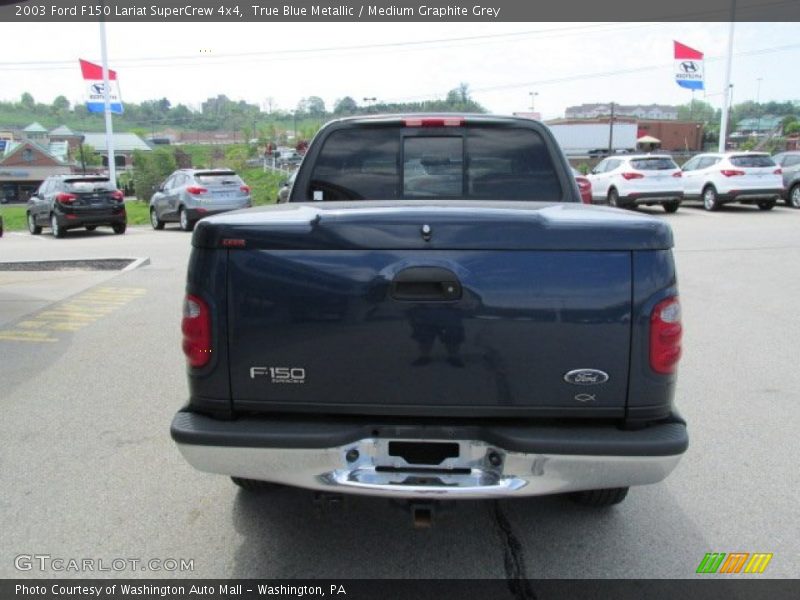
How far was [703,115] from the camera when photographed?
161 meters

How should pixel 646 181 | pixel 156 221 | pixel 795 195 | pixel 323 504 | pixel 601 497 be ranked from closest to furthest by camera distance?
1. pixel 323 504
2. pixel 601 497
3. pixel 646 181
4. pixel 156 221
5. pixel 795 195

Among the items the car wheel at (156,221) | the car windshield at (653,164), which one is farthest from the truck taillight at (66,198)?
the car windshield at (653,164)

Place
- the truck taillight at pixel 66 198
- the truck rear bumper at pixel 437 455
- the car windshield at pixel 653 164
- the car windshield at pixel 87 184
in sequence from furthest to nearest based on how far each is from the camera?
1. the car windshield at pixel 653 164
2. the car windshield at pixel 87 184
3. the truck taillight at pixel 66 198
4. the truck rear bumper at pixel 437 455

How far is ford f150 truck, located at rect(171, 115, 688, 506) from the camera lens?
103 inches

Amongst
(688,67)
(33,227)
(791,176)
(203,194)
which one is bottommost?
(33,227)

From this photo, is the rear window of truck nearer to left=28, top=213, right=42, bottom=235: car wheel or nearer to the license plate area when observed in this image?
the license plate area

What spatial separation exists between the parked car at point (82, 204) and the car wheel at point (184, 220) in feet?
4.92

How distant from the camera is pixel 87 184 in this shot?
61.8 ft

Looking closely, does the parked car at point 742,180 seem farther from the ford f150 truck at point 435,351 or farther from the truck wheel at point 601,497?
the ford f150 truck at point 435,351

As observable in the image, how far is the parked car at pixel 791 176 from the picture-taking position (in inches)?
839

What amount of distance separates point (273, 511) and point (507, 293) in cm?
187

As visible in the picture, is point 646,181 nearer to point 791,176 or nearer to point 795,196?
point 791,176

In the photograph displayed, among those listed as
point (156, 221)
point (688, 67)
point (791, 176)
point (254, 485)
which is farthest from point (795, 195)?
point (254, 485)

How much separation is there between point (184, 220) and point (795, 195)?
18533 millimetres
